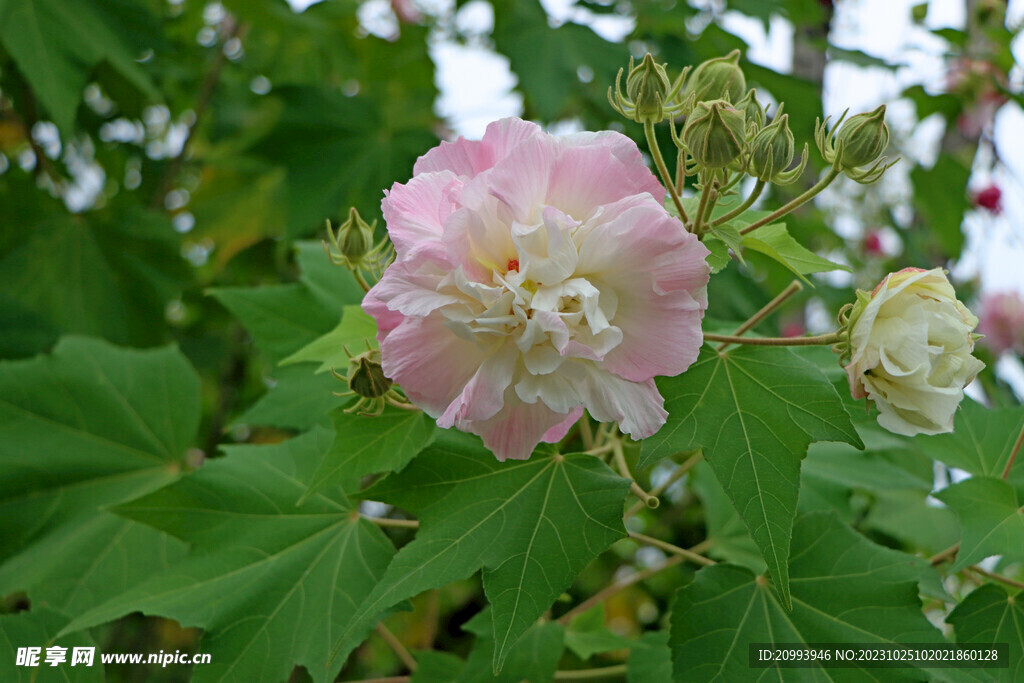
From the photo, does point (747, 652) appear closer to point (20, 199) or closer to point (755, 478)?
point (755, 478)

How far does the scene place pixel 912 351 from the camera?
726mm

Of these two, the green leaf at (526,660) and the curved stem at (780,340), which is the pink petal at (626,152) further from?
the green leaf at (526,660)

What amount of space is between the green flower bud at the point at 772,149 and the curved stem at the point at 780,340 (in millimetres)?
176

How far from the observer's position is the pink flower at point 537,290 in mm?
708

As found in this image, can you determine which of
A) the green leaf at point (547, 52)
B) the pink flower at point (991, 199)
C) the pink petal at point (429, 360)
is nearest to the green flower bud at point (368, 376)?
the pink petal at point (429, 360)

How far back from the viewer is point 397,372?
74cm

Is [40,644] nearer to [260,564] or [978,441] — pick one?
[260,564]

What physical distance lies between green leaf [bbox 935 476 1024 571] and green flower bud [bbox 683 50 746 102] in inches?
21.5

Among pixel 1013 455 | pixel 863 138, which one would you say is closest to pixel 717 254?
pixel 863 138

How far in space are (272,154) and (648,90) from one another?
1.45m

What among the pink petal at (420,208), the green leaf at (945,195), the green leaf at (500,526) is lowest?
the green leaf at (945,195)

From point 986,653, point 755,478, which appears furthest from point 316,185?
point 986,653

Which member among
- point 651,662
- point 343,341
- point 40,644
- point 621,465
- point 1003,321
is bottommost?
point 1003,321

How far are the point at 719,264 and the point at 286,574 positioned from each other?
703mm
